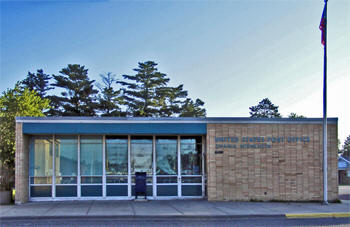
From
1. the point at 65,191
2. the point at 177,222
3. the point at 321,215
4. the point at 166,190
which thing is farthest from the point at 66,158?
the point at 321,215

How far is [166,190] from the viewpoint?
55.8ft

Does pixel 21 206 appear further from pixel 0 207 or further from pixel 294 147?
pixel 294 147

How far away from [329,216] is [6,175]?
12.9 m

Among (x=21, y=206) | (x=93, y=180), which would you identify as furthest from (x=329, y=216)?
(x=21, y=206)

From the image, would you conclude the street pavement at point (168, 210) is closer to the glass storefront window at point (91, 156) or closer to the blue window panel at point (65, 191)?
the blue window panel at point (65, 191)

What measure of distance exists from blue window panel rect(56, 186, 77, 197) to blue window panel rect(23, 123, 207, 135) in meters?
2.48

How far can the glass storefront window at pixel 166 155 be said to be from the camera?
56.4 feet

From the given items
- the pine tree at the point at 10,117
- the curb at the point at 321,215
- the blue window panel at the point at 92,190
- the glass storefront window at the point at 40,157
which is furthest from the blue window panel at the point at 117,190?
the curb at the point at 321,215

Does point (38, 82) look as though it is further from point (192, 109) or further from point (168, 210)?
point (168, 210)

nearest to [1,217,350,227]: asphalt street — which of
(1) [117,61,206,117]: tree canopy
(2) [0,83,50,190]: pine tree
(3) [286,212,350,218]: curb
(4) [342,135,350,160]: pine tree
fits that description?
(3) [286,212,350,218]: curb

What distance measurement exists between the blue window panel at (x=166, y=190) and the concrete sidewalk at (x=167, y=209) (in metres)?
0.65

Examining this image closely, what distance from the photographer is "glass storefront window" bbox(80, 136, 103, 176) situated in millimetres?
16781

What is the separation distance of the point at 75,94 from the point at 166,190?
113 ft

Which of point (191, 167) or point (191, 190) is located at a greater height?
point (191, 167)
